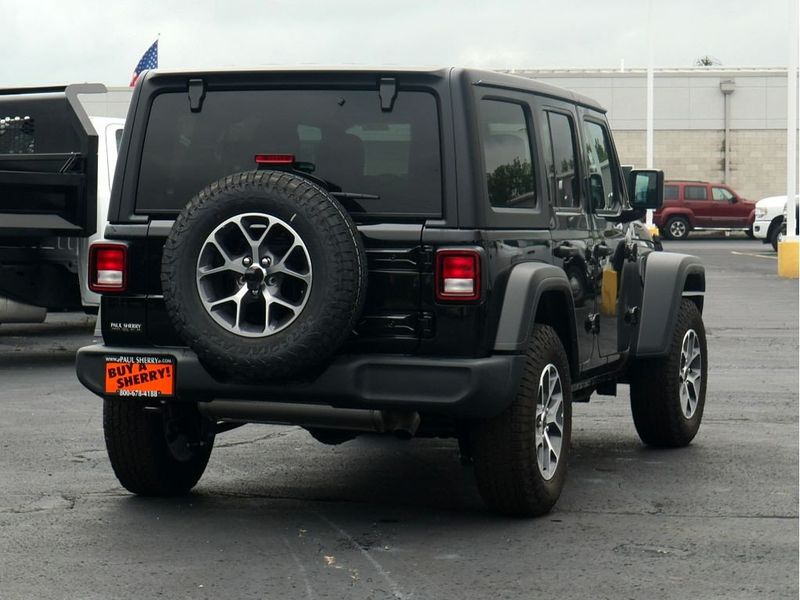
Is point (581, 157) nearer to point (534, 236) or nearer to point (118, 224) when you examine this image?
point (534, 236)

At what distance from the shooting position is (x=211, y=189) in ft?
20.1

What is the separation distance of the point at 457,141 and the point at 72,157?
21.5 feet

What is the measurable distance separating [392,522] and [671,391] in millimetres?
2519

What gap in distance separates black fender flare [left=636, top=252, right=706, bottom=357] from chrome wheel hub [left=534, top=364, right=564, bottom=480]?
5.06 ft

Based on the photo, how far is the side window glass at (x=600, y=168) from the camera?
782 centimetres

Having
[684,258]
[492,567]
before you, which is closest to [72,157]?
[684,258]

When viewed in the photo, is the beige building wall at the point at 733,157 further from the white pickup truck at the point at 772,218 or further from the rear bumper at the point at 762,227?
the white pickup truck at the point at 772,218

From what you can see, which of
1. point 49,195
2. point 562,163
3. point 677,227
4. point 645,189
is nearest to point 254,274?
point 562,163

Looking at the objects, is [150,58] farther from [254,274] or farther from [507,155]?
[254,274]

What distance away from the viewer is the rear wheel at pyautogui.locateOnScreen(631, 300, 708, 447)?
333 inches

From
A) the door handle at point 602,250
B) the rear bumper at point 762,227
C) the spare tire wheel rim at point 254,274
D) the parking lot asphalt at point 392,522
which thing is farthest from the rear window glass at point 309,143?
the rear bumper at point 762,227

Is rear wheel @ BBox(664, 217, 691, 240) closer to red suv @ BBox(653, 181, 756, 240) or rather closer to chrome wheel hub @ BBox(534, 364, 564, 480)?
red suv @ BBox(653, 181, 756, 240)

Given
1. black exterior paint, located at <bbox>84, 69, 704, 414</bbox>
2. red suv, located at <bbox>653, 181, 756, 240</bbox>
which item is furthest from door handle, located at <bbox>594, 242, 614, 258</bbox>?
red suv, located at <bbox>653, 181, 756, 240</bbox>

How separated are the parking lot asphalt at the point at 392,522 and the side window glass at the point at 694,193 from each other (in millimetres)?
34665
